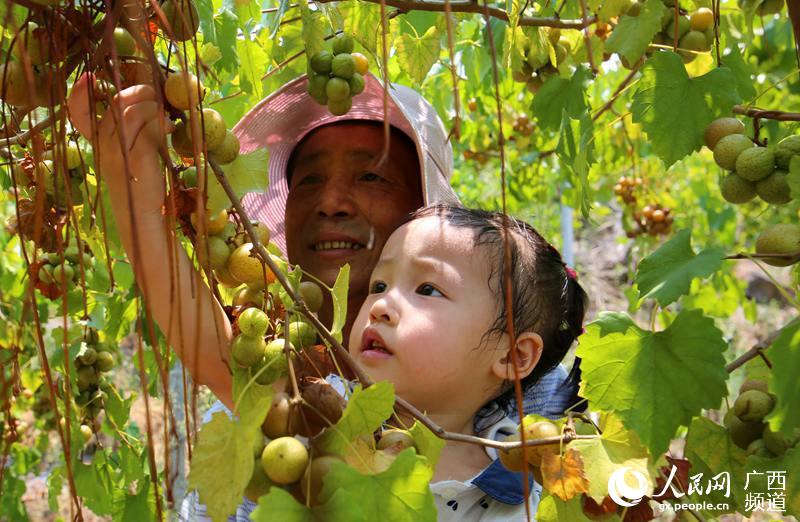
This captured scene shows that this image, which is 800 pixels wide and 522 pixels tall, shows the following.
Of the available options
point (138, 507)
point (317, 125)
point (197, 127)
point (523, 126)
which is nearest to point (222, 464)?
point (197, 127)

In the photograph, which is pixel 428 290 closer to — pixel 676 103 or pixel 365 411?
pixel 676 103

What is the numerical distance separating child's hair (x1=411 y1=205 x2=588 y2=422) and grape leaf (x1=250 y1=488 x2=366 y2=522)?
0.72 meters

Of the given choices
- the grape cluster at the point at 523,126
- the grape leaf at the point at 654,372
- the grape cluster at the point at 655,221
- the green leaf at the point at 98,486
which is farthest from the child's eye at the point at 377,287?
the grape cluster at the point at 655,221

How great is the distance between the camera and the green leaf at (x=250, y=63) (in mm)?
1392

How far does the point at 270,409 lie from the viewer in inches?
28.7

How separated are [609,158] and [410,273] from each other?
7.38ft

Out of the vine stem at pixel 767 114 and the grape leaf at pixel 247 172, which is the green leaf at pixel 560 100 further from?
the grape leaf at pixel 247 172

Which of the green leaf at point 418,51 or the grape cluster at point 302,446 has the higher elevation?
the green leaf at point 418,51

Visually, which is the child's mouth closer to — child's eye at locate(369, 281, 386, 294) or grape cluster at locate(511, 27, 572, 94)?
child's eye at locate(369, 281, 386, 294)

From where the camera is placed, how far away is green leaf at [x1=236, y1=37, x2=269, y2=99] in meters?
1.39

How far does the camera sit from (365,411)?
712 mm

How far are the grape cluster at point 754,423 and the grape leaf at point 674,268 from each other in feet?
0.54

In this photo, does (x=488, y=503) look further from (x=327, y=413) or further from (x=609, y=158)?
(x=609, y=158)

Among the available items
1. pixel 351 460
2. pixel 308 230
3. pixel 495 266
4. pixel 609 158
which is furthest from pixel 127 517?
pixel 609 158
